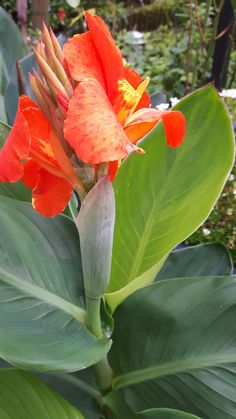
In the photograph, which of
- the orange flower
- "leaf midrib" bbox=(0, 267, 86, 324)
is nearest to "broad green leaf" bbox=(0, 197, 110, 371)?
"leaf midrib" bbox=(0, 267, 86, 324)

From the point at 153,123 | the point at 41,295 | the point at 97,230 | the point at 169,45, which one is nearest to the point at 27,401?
the point at 41,295

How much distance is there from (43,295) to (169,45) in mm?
2422

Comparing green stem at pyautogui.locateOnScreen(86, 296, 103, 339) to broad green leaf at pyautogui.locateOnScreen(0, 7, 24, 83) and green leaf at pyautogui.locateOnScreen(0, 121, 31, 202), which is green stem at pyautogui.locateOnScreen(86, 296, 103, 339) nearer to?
green leaf at pyautogui.locateOnScreen(0, 121, 31, 202)

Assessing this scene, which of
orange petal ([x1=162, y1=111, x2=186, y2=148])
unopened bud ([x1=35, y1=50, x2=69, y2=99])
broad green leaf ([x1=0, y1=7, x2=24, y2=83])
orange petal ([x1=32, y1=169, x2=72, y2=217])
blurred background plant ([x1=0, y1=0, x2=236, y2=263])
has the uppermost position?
unopened bud ([x1=35, y1=50, x2=69, y2=99])

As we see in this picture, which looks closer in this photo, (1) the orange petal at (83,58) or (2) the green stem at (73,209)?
(1) the orange petal at (83,58)

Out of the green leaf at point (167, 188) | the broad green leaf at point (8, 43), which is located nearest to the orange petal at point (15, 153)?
the green leaf at point (167, 188)

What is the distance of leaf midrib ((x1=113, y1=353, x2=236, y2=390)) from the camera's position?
0.63m

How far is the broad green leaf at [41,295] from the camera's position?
528mm

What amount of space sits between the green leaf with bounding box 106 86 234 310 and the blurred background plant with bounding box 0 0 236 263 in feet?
1.00

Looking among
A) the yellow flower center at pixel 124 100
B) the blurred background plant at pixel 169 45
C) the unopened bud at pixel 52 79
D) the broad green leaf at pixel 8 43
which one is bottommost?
the blurred background plant at pixel 169 45

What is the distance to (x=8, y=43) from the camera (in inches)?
44.3

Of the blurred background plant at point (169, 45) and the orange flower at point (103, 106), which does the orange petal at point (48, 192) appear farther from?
the blurred background plant at point (169, 45)

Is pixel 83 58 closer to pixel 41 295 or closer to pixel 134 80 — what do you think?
pixel 134 80

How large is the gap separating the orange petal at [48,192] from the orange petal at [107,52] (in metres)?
0.10
